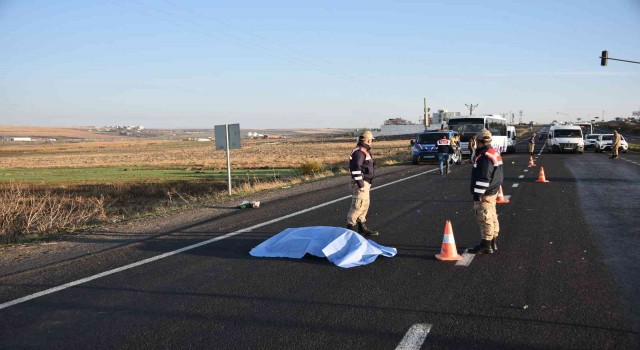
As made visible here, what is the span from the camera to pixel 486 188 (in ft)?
25.6

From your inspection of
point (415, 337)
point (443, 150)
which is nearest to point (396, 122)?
point (443, 150)

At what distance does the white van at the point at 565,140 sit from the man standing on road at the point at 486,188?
37.1 metres

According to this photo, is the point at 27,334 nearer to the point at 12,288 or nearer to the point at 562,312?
the point at 12,288

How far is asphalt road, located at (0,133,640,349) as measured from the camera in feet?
15.5

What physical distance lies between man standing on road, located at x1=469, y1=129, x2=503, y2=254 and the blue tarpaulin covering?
1300 millimetres

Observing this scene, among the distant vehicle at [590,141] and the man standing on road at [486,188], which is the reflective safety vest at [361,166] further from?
the distant vehicle at [590,141]

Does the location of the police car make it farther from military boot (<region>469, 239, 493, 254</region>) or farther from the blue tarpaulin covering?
the blue tarpaulin covering

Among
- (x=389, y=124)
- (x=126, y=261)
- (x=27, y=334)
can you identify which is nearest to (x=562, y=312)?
(x=27, y=334)

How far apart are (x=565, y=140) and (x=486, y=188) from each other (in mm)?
37586

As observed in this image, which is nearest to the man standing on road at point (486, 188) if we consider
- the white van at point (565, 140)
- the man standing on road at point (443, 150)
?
the man standing on road at point (443, 150)

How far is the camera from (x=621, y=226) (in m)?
10.2

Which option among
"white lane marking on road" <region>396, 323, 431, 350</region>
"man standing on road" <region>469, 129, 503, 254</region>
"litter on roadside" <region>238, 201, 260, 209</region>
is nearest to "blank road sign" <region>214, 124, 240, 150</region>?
"litter on roadside" <region>238, 201, 260, 209</region>

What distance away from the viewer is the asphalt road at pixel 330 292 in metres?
4.73

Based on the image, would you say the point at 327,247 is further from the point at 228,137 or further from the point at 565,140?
the point at 565,140
